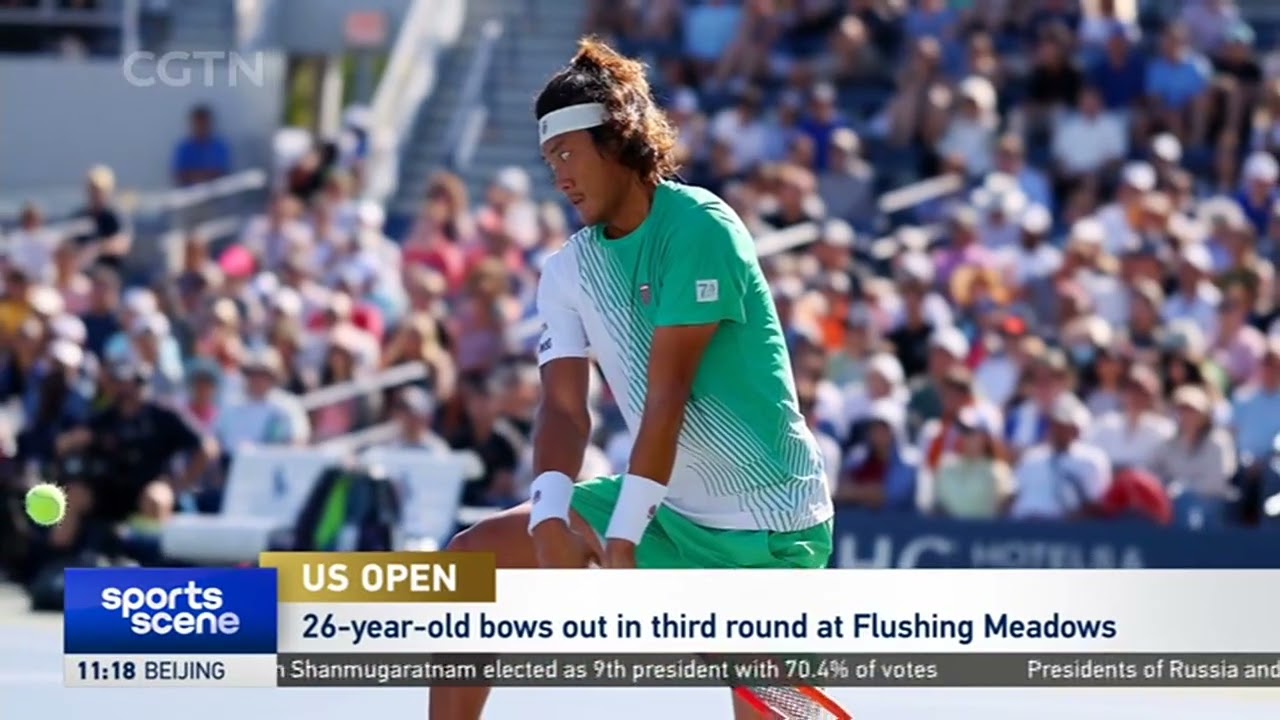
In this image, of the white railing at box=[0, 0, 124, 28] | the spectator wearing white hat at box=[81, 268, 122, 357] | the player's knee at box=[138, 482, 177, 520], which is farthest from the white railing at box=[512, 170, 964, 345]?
the white railing at box=[0, 0, 124, 28]

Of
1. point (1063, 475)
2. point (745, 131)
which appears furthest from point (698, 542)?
point (745, 131)

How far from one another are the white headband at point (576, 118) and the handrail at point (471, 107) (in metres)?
13.2

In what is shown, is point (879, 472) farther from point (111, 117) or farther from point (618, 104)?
point (111, 117)

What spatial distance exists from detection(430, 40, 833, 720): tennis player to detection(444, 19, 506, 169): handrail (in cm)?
1289

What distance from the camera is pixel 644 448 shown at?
213 inches

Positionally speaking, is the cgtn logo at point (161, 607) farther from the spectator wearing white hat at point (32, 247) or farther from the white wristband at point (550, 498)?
the spectator wearing white hat at point (32, 247)

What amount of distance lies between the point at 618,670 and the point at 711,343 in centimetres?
107

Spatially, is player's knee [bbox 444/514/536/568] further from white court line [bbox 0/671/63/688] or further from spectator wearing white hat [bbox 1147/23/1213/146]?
spectator wearing white hat [bbox 1147/23/1213/146]

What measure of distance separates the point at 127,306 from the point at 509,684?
9831 millimetres

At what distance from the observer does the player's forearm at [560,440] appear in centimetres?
571

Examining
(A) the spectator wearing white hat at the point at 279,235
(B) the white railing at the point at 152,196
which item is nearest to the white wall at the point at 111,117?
(B) the white railing at the point at 152,196

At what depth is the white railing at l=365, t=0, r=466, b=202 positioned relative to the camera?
18.6 metres

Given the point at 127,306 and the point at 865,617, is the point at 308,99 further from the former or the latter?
the point at 865,617

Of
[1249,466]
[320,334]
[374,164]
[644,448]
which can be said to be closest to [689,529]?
[644,448]
